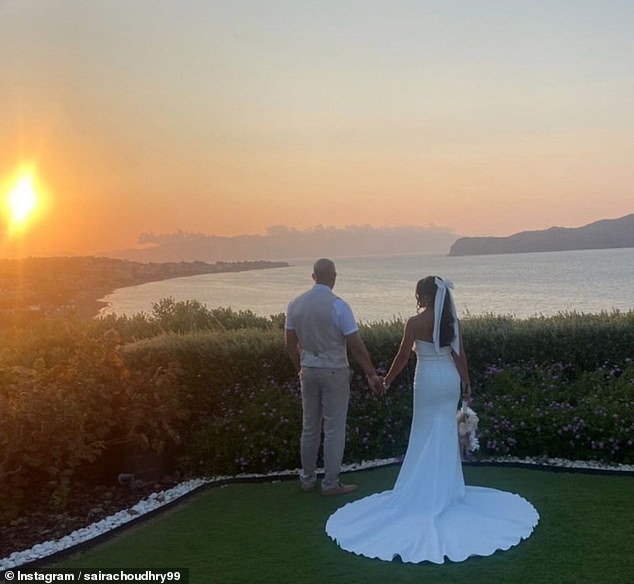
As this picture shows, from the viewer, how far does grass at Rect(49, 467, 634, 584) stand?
15.8 feet

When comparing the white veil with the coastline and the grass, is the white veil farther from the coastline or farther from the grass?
the coastline

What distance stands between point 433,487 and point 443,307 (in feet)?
5.00

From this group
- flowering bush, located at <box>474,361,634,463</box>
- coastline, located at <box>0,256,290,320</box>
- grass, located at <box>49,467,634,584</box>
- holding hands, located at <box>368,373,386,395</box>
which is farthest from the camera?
coastline, located at <box>0,256,290,320</box>

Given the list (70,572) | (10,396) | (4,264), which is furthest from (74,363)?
(4,264)

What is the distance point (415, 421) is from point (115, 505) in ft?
10.8

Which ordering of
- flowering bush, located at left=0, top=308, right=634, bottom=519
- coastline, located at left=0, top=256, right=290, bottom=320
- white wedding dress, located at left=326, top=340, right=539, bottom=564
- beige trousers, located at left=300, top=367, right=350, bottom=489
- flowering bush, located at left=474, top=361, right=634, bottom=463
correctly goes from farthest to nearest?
coastline, located at left=0, top=256, right=290, bottom=320 → flowering bush, located at left=474, top=361, right=634, bottom=463 → flowering bush, located at left=0, top=308, right=634, bottom=519 → beige trousers, located at left=300, top=367, right=350, bottom=489 → white wedding dress, located at left=326, top=340, right=539, bottom=564

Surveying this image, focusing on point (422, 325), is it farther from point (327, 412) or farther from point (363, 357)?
point (327, 412)

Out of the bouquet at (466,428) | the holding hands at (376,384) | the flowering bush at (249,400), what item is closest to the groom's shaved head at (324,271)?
the holding hands at (376,384)

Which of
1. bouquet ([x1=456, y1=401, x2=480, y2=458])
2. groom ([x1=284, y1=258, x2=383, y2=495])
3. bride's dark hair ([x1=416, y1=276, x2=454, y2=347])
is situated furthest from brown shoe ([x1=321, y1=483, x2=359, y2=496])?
bride's dark hair ([x1=416, y1=276, x2=454, y2=347])

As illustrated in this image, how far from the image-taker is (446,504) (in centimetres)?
570

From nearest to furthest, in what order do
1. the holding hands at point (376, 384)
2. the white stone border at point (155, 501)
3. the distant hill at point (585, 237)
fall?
the white stone border at point (155, 501) < the holding hands at point (376, 384) < the distant hill at point (585, 237)

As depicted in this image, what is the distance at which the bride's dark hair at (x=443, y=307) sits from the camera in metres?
5.85

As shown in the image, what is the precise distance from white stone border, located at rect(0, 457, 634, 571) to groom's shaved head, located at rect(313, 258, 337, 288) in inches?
93.3

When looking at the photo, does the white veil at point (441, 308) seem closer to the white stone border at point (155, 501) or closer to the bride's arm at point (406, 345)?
the bride's arm at point (406, 345)
